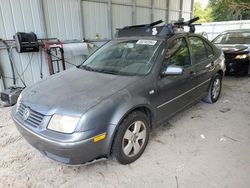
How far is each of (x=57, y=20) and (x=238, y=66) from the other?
509cm

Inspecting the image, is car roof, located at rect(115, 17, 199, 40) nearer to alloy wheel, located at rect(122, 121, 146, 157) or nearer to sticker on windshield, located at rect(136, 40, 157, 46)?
sticker on windshield, located at rect(136, 40, 157, 46)

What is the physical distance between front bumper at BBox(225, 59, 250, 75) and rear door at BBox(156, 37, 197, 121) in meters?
3.34

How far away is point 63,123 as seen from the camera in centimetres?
187

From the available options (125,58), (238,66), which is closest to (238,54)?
(238,66)

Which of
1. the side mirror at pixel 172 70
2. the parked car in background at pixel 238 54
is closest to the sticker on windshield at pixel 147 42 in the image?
the side mirror at pixel 172 70

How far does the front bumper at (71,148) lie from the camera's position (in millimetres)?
1832


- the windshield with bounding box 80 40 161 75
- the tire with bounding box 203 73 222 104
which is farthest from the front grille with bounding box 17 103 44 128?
the tire with bounding box 203 73 222 104

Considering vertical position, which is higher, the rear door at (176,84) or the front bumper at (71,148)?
the rear door at (176,84)

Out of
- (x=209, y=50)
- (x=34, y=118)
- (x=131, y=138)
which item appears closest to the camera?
(x=34, y=118)

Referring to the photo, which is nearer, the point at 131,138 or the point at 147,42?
the point at 131,138

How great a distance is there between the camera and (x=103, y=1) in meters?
6.34

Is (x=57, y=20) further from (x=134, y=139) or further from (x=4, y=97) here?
(x=134, y=139)

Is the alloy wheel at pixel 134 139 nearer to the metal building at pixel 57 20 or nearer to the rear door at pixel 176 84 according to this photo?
the rear door at pixel 176 84

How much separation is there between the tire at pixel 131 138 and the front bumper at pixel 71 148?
5.7 inches
